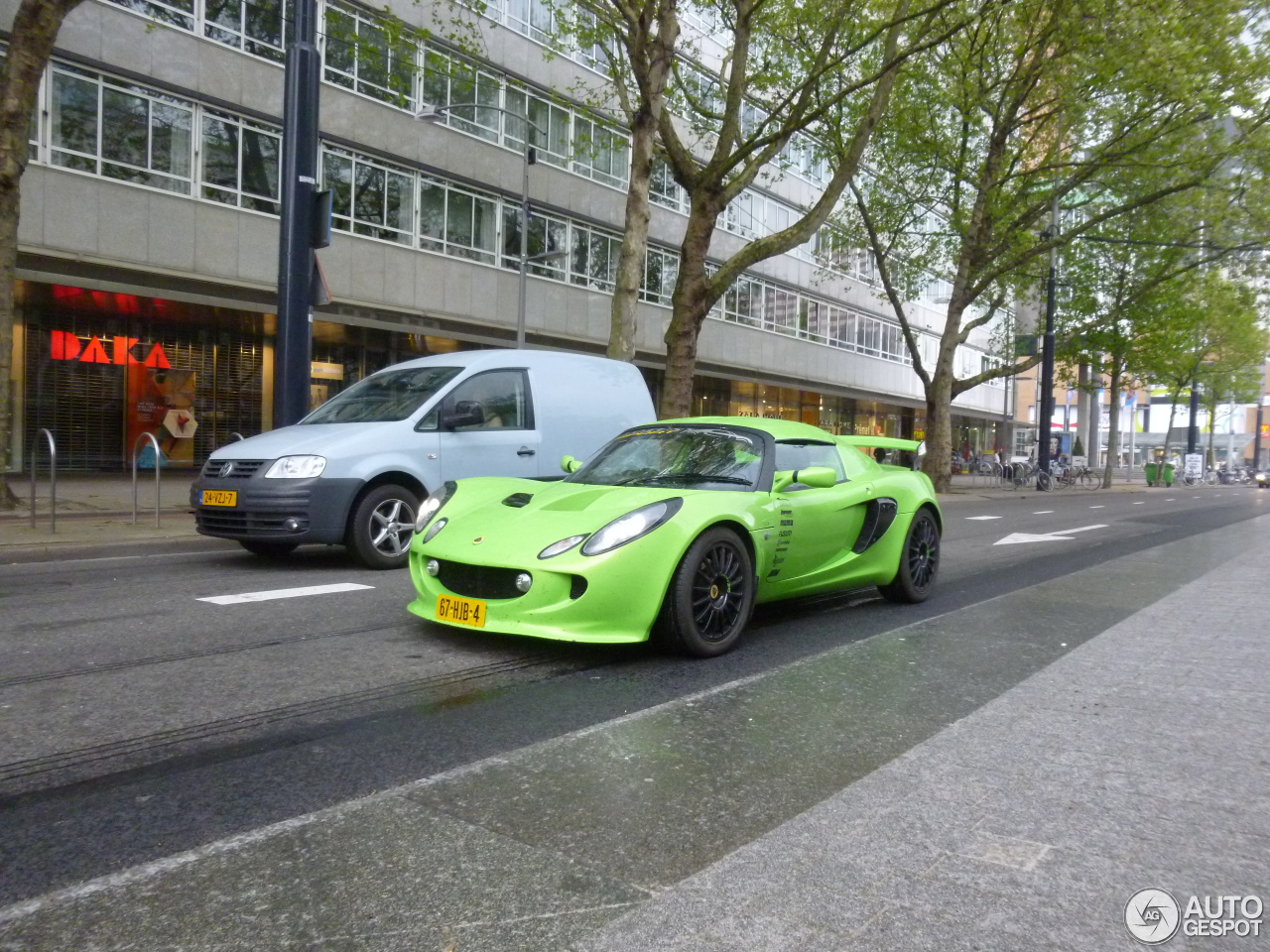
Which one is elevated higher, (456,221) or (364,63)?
(364,63)

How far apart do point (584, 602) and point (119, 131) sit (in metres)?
17.4

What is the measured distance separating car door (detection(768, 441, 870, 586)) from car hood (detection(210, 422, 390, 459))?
354cm

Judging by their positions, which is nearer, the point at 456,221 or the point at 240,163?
the point at 240,163

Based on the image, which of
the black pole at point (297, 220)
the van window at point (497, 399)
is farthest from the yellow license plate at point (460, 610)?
the black pole at point (297, 220)

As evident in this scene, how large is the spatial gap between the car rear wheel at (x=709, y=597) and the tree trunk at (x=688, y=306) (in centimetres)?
1208

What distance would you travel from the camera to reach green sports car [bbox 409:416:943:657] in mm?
4648

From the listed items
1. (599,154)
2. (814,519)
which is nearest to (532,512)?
(814,519)

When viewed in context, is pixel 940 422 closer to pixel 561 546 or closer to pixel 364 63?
pixel 364 63

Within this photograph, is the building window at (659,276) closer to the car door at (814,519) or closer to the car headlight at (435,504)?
the car door at (814,519)

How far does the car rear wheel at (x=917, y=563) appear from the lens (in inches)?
271

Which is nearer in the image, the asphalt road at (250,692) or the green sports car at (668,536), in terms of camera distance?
the asphalt road at (250,692)

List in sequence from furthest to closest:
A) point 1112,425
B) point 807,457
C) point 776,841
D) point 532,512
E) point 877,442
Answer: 1. point 1112,425
2. point 877,442
3. point 807,457
4. point 532,512
5. point 776,841

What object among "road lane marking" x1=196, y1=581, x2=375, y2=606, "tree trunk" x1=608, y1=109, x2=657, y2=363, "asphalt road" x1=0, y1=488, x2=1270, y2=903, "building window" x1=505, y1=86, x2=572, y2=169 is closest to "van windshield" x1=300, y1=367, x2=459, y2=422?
"asphalt road" x1=0, y1=488, x2=1270, y2=903

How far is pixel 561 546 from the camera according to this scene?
4699mm
